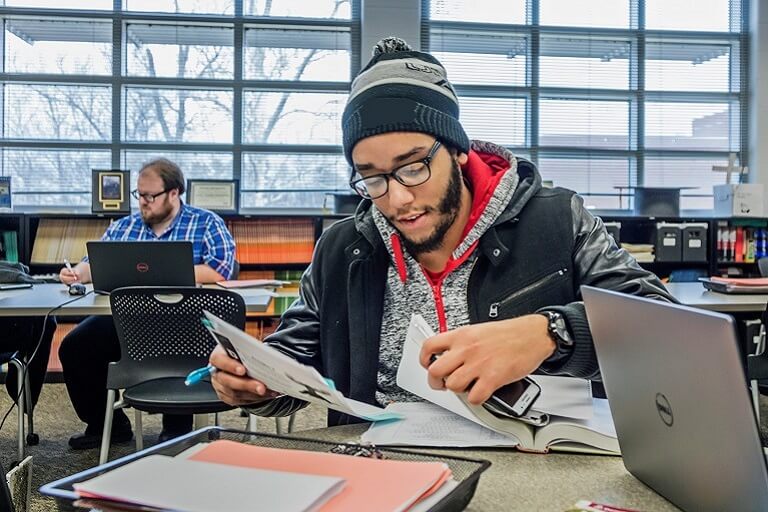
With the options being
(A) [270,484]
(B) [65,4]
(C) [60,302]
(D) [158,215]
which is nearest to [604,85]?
(D) [158,215]

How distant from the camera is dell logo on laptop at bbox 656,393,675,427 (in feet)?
2.21

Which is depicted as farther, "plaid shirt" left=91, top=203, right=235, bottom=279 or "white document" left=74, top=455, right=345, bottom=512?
"plaid shirt" left=91, top=203, right=235, bottom=279

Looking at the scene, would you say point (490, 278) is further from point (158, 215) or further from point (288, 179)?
point (288, 179)

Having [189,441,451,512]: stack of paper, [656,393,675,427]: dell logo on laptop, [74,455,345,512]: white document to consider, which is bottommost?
[189,441,451,512]: stack of paper

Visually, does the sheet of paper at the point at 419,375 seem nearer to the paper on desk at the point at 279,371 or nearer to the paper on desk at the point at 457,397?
the paper on desk at the point at 457,397

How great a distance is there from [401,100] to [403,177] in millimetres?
143

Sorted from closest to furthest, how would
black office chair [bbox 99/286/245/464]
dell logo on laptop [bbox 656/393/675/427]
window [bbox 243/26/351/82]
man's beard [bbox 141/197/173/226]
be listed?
dell logo on laptop [bbox 656/393/675/427] < black office chair [bbox 99/286/245/464] < man's beard [bbox 141/197/173/226] < window [bbox 243/26/351/82]

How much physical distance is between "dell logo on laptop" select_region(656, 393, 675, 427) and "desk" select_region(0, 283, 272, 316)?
6.15 feet

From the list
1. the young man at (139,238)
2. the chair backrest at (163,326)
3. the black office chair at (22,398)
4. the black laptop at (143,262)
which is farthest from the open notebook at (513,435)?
the young man at (139,238)

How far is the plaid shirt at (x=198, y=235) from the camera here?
3408mm

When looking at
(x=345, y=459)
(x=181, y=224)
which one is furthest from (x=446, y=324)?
(x=181, y=224)

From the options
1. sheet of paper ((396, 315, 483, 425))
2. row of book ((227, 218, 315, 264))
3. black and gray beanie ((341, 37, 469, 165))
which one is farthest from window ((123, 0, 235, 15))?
sheet of paper ((396, 315, 483, 425))

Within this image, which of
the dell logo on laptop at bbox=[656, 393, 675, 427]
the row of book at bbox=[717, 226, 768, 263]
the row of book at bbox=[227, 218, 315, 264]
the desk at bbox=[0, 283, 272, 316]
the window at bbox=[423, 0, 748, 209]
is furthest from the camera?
the window at bbox=[423, 0, 748, 209]

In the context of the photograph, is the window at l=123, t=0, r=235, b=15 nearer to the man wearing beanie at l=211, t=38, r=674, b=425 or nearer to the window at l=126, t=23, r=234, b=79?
the window at l=126, t=23, r=234, b=79
